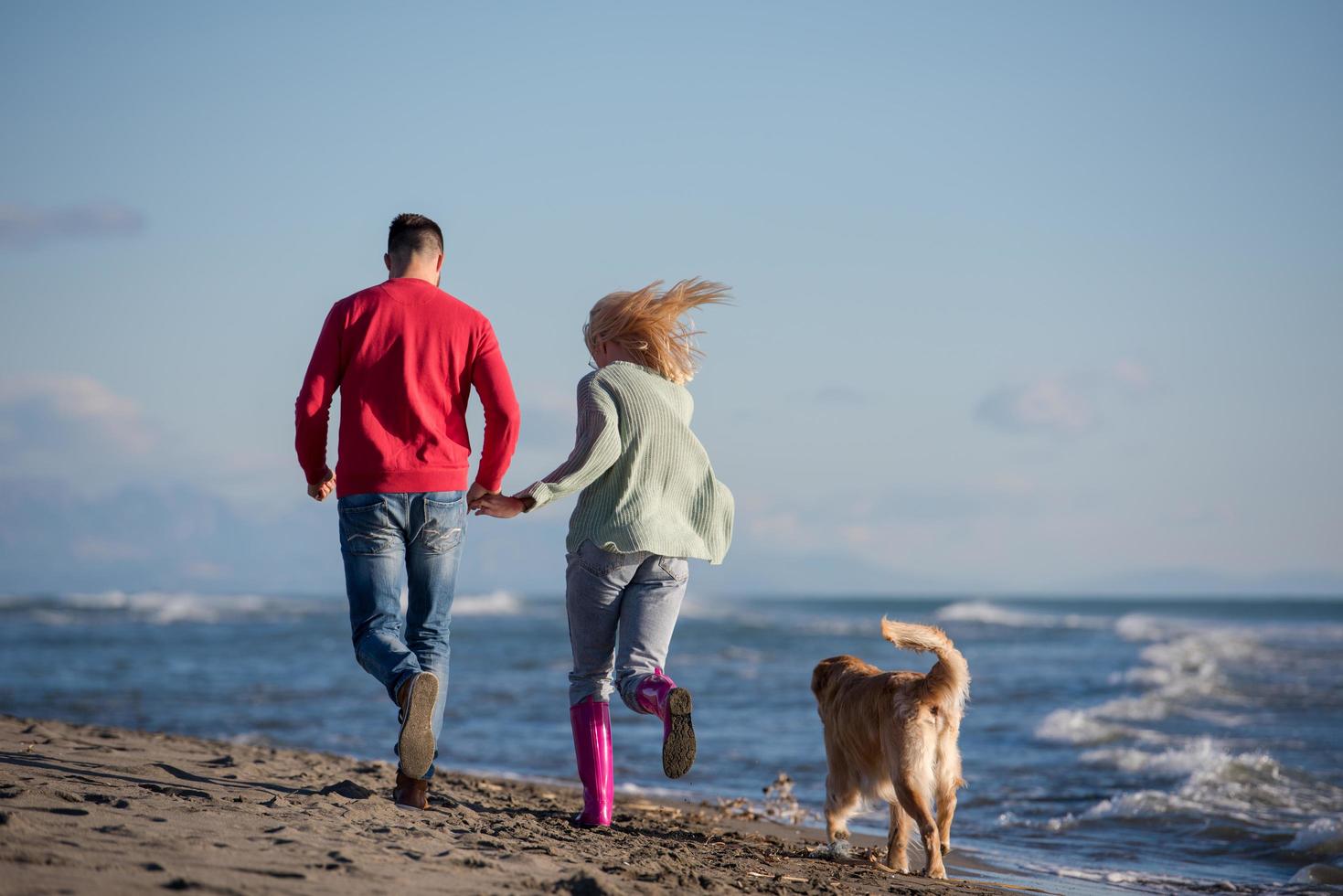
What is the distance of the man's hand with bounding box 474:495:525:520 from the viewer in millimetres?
4203

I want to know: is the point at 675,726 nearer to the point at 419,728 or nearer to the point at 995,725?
the point at 419,728

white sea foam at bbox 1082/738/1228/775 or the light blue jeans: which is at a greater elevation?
the light blue jeans

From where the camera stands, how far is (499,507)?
4.24 m

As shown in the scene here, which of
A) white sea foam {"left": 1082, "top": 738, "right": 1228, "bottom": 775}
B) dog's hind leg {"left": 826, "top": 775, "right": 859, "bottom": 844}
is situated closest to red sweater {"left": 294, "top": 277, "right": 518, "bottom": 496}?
dog's hind leg {"left": 826, "top": 775, "right": 859, "bottom": 844}

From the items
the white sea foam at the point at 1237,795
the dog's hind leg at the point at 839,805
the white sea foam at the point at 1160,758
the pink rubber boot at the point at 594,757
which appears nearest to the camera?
the pink rubber boot at the point at 594,757

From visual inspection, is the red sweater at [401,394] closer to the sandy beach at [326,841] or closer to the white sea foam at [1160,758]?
the sandy beach at [326,841]

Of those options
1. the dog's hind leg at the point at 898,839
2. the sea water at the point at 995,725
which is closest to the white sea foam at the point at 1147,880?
the sea water at the point at 995,725

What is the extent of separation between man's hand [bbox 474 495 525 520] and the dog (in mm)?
1423

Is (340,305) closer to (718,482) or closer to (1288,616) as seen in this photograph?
(718,482)

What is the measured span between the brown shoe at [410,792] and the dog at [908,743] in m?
1.64

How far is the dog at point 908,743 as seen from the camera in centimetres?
428

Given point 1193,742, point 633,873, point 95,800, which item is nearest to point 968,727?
point 1193,742

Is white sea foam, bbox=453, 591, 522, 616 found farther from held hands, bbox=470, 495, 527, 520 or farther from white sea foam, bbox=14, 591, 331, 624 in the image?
held hands, bbox=470, 495, 527, 520

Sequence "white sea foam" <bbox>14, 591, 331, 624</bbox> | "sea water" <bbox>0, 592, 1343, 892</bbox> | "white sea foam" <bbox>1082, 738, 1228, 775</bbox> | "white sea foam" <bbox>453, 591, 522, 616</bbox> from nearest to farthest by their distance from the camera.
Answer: "sea water" <bbox>0, 592, 1343, 892</bbox> < "white sea foam" <bbox>1082, 738, 1228, 775</bbox> < "white sea foam" <bbox>14, 591, 331, 624</bbox> < "white sea foam" <bbox>453, 591, 522, 616</bbox>
